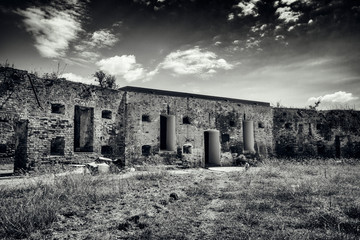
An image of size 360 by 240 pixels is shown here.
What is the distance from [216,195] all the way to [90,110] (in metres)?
7.91

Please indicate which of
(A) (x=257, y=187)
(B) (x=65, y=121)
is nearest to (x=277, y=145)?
(A) (x=257, y=187)

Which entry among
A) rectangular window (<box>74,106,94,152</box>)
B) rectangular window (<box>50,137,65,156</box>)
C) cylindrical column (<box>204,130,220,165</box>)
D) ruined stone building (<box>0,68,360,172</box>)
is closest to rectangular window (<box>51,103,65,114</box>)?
ruined stone building (<box>0,68,360,172</box>)

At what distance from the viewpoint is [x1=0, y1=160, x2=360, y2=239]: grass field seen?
4.16 meters

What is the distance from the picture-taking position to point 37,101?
10203mm

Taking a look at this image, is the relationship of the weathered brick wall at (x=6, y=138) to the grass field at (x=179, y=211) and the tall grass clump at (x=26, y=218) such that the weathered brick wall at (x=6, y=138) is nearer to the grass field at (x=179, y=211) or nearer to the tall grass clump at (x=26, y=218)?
the grass field at (x=179, y=211)

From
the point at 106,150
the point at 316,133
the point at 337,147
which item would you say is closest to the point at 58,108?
the point at 106,150

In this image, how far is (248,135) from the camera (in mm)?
16672

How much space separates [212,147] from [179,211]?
417 inches

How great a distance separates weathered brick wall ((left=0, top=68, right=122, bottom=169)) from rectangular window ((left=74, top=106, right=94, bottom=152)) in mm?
212

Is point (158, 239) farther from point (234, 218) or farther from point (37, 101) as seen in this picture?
point (37, 101)

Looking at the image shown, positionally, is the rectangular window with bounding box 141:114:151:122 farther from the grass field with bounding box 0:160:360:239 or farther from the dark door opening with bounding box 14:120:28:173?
the grass field with bounding box 0:160:360:239

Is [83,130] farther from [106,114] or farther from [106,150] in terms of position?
[106,150]

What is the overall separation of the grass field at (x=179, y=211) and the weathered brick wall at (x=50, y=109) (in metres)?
3.64

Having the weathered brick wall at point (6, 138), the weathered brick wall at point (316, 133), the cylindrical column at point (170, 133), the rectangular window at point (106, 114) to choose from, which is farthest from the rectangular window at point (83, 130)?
the weathered brick wall at point (316, 133)
